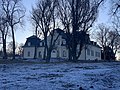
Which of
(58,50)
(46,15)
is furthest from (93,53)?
(46,15)

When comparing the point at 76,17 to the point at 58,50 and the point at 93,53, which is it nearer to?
the point at 58,50

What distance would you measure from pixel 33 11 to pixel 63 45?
2971 centimetres

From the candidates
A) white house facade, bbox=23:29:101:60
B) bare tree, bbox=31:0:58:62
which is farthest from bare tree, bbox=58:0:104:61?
white house facade, bbox=23:29:101:60

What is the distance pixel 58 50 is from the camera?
83625 millimetres

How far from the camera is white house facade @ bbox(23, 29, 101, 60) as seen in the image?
271 feet

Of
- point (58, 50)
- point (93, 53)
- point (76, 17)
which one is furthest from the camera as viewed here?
point (93, 53)

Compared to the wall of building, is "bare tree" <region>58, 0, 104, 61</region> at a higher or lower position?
higher

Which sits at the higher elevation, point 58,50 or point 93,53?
point 58,50

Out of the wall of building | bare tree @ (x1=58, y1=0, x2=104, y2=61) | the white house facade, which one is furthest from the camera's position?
the wall of building

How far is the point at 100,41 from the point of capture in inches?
3910

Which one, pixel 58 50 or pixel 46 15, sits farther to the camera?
pixel 58 50

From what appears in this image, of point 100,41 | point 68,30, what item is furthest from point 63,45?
point 68,30

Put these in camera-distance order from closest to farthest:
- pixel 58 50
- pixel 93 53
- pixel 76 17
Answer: pixel 76 17
pixel 58 50
pixel 93 53

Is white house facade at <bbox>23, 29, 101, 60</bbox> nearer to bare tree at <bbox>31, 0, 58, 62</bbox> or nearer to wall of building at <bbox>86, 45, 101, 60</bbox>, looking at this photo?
wall of building at <bbox>86, 45, 101, 60</bbox>
